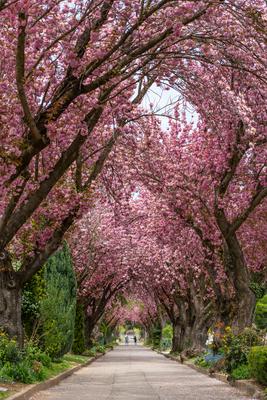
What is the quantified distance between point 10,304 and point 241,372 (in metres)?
5.96

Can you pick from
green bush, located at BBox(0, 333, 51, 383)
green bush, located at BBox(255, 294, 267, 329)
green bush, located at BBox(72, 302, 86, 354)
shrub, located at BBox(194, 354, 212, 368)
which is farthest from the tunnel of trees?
green bush, located at BBox(255, 294, 267, 329)

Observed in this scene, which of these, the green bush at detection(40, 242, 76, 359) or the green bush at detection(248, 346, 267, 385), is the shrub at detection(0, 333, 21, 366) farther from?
the green bush at detection(248, 346, 267, 385)

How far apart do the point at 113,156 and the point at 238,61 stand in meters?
7.78

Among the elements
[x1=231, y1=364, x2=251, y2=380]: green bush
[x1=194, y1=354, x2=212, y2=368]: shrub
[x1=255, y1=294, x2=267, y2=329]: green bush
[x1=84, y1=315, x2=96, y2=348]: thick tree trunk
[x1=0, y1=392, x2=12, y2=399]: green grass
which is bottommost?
[x1=0, y1=392, x2=12, y2=399]: green grass

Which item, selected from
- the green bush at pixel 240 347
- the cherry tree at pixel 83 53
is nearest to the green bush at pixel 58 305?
the green bush at pixel 240 347

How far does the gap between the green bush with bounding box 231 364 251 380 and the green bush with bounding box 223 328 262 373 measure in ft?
1.28

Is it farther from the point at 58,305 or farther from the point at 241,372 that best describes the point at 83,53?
the point at 58,305

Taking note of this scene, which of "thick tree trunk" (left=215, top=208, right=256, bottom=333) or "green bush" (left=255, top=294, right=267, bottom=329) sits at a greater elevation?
"green bush" (left=255, top=294, right=267, bottom=329)

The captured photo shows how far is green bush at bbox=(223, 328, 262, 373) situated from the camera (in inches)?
687

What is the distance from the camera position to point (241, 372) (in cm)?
1642

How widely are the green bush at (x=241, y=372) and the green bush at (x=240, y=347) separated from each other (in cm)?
39

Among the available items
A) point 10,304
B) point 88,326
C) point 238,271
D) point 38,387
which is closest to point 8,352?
point 38,387

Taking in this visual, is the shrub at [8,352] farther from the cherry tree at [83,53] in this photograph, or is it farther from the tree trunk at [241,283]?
the tree trunk at [241,283]

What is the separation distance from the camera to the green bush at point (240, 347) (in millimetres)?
17453
